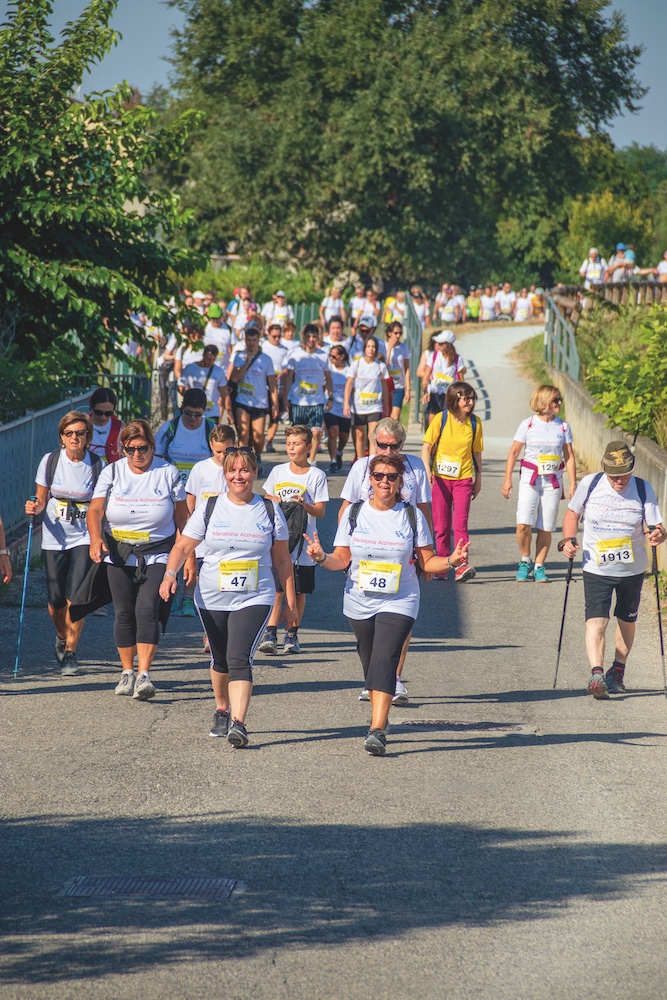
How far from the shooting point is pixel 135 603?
954 centimetres

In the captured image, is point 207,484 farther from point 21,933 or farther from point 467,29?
point 467,29

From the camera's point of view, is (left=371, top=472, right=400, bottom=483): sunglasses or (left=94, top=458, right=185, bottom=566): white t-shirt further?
(left=94, top=458, right=185, bottom=566): white t-shirt

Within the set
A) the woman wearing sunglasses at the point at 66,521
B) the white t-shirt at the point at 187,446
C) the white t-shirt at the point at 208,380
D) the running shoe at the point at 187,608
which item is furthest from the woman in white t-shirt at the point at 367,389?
the woman wearing sunglasses at the point at 66,521

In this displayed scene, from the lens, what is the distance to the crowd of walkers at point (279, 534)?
8.41m

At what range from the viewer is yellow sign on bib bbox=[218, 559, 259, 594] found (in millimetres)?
8367

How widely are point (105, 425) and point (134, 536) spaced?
8.50 feet

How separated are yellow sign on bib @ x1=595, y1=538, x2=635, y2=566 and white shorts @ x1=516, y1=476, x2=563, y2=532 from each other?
155 inches

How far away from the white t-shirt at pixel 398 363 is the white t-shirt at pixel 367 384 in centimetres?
183

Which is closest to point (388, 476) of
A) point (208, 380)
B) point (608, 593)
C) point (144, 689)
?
point (144, 689)

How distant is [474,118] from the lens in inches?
1714

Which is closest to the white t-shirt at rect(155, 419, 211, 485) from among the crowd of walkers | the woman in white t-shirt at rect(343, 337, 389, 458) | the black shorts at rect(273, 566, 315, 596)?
the crowd of walkers

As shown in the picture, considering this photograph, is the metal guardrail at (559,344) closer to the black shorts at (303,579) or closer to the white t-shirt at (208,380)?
the white t-shirt at (208,380)

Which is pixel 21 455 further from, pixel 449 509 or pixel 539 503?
pixel 539 503

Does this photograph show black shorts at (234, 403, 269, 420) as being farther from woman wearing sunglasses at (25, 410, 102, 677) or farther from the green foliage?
woman wearing sunglasses at (25, 410, 102, 677)
